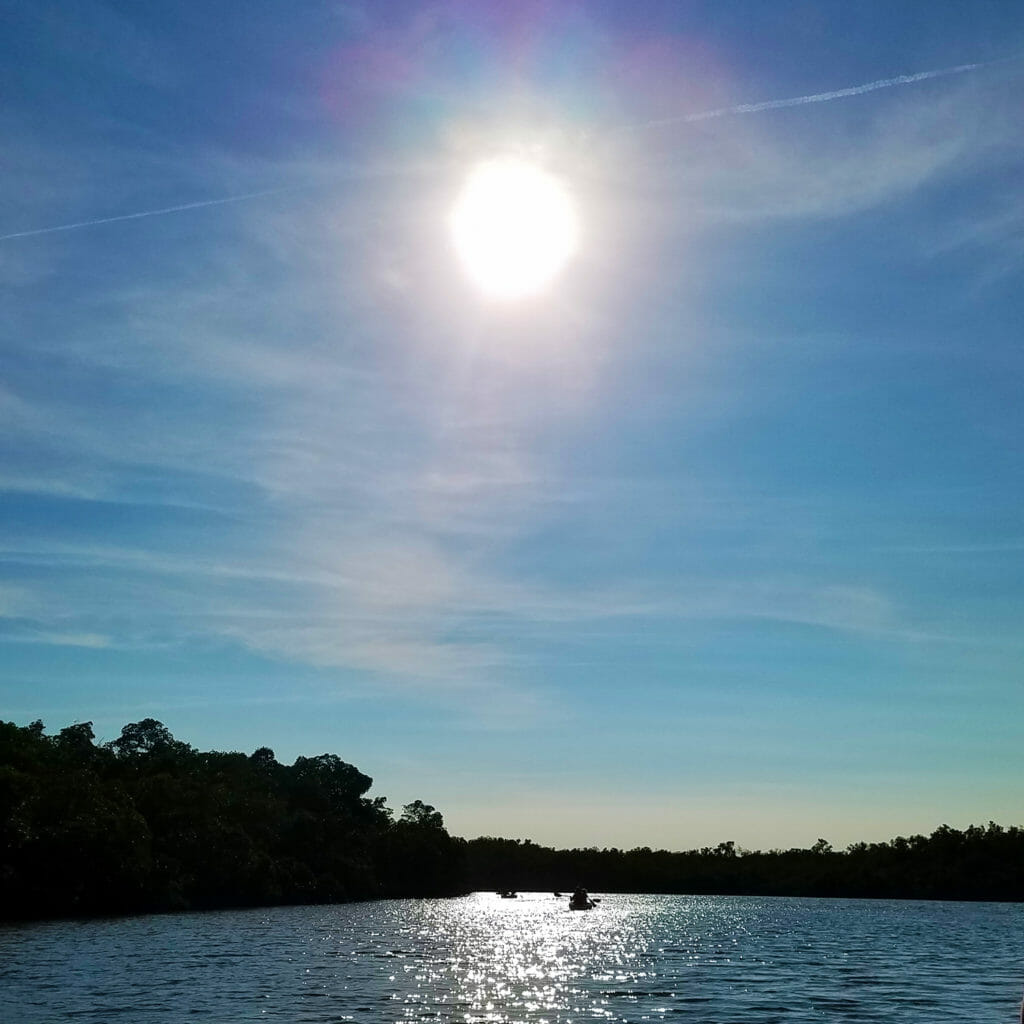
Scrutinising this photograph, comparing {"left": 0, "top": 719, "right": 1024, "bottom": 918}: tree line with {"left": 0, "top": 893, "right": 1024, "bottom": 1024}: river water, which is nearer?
{"left": 0, "top": 893, "right": 1024, "bottom": 1024}: river water

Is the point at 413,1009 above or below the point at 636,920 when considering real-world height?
below

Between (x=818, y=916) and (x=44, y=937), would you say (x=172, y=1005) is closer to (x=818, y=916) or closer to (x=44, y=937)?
(x=44, y=937)

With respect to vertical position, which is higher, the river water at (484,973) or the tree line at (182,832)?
the tree line at (182,832)

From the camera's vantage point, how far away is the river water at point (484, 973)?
40.6 m

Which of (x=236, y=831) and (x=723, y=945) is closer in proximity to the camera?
(x=723, y=945)

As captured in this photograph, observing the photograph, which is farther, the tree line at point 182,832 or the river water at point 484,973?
the tree line at point 182,832

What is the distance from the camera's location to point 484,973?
185ft

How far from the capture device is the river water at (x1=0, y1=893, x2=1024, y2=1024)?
40562mm

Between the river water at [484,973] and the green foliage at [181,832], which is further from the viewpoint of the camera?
the green foliage at [181,832]

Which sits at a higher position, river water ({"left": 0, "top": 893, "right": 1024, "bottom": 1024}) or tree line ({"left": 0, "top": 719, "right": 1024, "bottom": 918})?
tree line ({"left": 0, "top": 719, "right": 1024, "bottom": 918})

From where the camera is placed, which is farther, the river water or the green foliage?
the green foliage

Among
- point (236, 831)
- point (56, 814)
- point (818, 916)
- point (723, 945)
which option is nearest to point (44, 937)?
point (56, 814)

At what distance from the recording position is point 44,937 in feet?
220

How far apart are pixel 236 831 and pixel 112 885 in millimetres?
31167
